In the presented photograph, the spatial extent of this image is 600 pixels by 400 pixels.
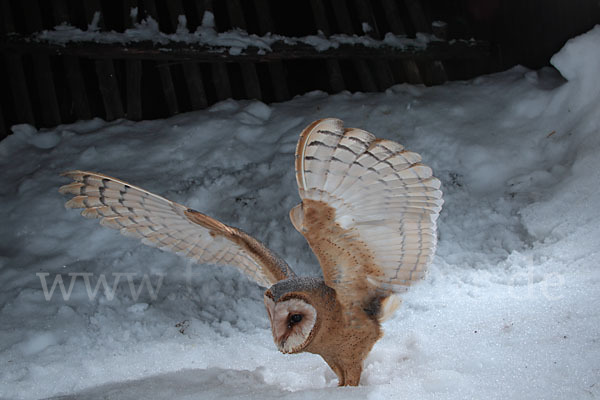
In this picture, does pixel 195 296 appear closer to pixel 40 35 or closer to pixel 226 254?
pixel 226 254

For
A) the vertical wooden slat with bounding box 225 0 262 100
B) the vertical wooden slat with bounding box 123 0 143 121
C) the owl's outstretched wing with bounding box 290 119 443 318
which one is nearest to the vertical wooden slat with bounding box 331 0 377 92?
the vertical wooden slat with bounding box 225 0 262 100

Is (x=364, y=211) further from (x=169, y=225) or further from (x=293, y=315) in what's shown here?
(x=169, y=225)

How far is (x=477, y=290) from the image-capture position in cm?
227

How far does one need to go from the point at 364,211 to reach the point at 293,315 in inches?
A: 14.2

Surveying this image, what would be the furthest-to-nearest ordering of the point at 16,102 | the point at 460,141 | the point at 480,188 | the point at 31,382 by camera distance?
the point at 16,102 < the point at 460,141 < the point at 480,188 < the point at 31,382

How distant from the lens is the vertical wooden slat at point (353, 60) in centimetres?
396

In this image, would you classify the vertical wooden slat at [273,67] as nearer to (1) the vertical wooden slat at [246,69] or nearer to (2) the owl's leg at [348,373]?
(1) the vertical wooden slat at [246,69]

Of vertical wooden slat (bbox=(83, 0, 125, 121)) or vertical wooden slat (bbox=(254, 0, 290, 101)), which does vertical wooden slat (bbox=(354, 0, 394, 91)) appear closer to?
vertical wooden slat (bbox=(254, 0, 290, 101))

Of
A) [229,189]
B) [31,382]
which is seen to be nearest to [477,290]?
[229,189]

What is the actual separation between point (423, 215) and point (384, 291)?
29 cm

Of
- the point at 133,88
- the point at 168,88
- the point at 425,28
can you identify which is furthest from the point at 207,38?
the point at 425,28

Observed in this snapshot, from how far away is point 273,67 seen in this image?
3.94 meters

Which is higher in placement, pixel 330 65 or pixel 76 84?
pixel 76 84

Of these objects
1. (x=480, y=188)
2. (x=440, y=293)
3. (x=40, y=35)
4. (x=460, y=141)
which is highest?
(x=40, y=35)
